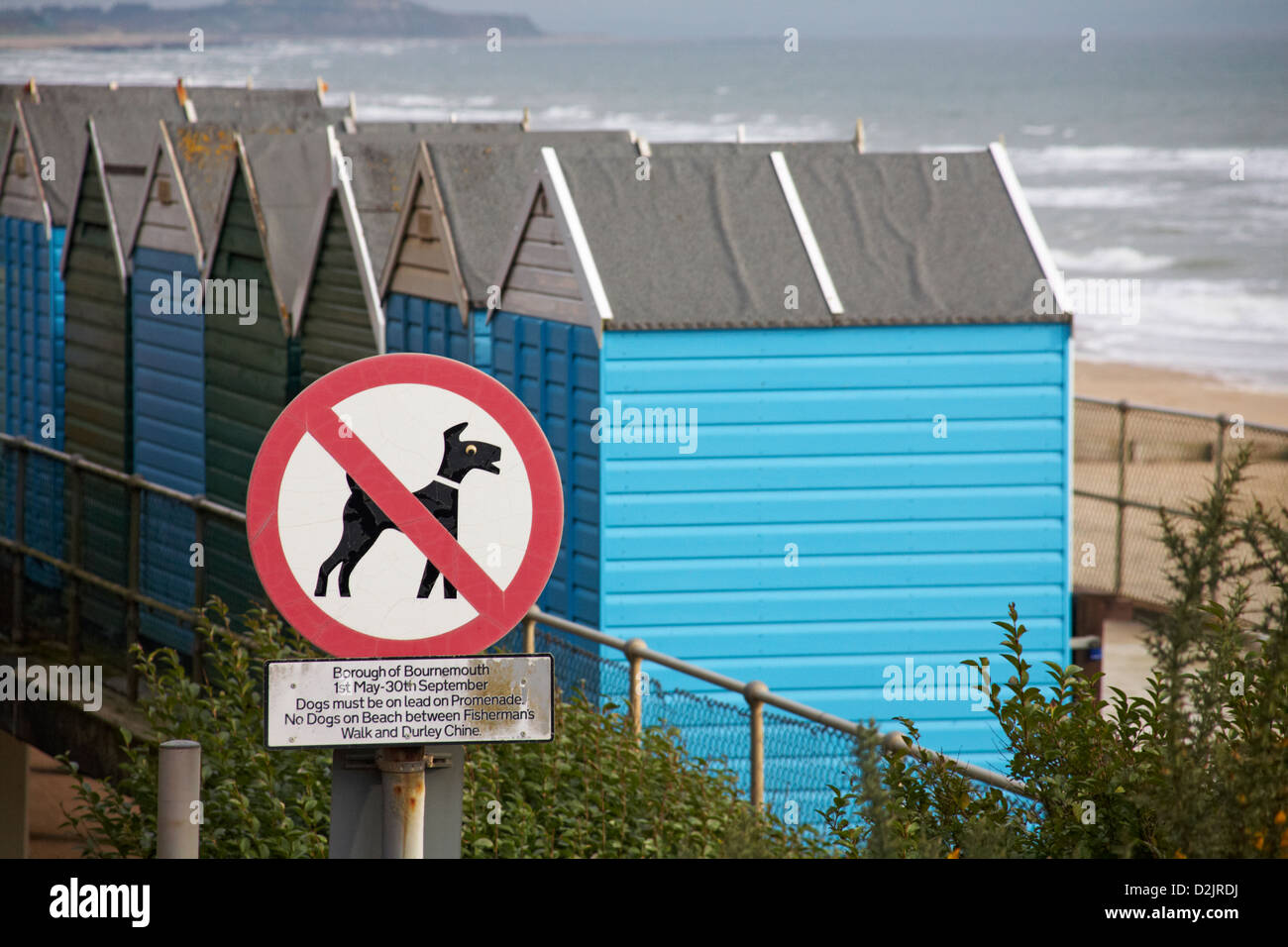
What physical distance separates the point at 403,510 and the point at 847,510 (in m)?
5.41

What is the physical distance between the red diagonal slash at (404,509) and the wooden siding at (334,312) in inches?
279

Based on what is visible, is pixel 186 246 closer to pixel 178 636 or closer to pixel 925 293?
pixel 178 636

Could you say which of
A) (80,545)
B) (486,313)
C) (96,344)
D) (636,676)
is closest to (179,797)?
(636,676)

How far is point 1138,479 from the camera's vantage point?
23.6m

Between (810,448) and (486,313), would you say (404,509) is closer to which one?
(810,448)

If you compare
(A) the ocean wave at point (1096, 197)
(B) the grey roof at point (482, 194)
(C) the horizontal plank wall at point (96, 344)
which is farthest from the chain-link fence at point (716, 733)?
(A) the ocean wave at point (1096, 197)

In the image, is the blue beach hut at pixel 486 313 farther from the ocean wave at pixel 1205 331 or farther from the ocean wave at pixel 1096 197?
the ocean wave at pixel 1096 197

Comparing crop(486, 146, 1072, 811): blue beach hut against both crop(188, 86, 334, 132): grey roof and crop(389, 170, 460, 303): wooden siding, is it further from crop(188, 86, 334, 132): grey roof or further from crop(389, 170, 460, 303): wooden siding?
crop(188, 86, 334, 132): grey roof

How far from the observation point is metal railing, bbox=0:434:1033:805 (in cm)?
607

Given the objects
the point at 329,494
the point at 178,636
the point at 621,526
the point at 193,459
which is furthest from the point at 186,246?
the point at 329,494

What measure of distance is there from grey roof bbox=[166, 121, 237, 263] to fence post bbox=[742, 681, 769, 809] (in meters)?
6.79

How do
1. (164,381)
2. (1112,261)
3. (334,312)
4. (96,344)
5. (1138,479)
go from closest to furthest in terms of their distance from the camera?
(334,312), (164,381), (96,344), (1138,479), (1112,261)

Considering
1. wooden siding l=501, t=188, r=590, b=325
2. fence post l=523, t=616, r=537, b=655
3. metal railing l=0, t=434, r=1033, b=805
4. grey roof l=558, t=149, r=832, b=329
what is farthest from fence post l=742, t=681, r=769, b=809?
wooden siding l=501, t=188, r=590, b=325

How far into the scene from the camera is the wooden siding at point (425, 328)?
998 centimetres
